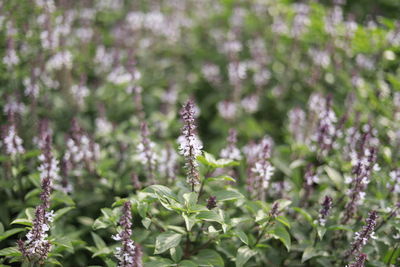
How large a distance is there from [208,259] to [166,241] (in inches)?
20.4

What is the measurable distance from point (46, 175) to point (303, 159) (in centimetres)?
326

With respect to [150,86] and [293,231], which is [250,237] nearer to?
[293,231]

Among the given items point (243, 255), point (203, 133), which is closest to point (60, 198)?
point (243, 255)

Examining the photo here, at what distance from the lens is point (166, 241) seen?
10.4ft

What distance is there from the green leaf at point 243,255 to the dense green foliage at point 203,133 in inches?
0.6

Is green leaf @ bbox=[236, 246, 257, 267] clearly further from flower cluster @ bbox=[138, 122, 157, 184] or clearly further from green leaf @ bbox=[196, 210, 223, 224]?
flower cluster @ bbox=[138, 122, 157, 184]

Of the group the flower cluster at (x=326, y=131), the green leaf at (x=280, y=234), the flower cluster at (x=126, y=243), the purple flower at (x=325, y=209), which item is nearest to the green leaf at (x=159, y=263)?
the flower cluster at (x=126, y=243)

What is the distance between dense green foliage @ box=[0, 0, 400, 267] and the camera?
3.52m

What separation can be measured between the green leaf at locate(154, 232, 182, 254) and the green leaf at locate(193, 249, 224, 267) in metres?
0.35

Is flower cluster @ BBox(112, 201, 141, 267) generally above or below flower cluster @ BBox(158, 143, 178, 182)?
below

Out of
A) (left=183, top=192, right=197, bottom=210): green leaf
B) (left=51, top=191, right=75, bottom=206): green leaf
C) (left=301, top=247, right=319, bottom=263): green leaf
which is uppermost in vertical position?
(left=183, top=192, right=197, bottom=210): green leaf

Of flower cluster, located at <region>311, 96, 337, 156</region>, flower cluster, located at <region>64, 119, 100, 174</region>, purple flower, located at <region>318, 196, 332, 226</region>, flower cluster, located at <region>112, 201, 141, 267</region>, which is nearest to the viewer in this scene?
flower cluster, located at <region>112, 201, 141, 267</region>

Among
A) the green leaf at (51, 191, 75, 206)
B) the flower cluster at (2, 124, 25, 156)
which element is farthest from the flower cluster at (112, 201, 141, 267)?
the flower cluster at (2, 124, 25, 156)

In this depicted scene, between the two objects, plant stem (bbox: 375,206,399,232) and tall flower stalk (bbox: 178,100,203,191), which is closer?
tall flower stalk (bbox: 178,100,203,191)
